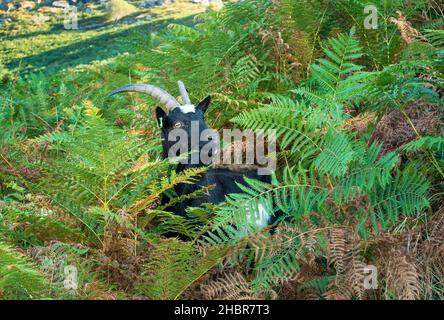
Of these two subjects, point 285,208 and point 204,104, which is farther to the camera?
point 204,104

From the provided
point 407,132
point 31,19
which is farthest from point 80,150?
point 31,19

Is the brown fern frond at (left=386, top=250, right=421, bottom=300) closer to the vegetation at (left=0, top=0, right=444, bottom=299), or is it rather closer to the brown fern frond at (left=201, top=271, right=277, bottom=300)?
the vegetation at (left=0, top=0, right=444, bottom=299)

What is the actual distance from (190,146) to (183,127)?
20cm

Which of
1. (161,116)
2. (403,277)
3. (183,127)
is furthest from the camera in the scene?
(161,116)

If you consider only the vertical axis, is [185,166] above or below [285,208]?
below

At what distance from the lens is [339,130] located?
501 centimetres

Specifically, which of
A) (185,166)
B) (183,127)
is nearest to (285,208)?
(185,166)

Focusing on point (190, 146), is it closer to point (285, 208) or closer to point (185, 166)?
point (185, 166)

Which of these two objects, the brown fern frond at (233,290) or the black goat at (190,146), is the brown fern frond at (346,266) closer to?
the brown fern frond at (233,290)

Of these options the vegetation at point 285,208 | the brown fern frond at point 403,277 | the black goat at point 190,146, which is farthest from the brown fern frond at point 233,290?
the black goat at point 190,146

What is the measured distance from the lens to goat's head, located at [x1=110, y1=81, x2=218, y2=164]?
5969 mm

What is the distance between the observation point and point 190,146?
6027 millimetres

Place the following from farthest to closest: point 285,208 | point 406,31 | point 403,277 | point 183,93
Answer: point 183,93 < point 406,31 < point 285,208 < point 403,277
